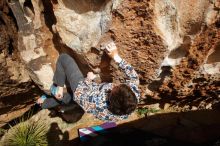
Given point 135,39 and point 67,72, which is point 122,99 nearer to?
point 135,39

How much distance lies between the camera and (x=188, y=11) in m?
3.93

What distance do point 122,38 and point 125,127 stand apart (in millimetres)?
2203

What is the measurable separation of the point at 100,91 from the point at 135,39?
31.3 inches

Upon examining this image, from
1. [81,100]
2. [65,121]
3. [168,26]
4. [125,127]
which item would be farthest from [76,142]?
[168,26]

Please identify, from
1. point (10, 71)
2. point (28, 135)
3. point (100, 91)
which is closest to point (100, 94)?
point (100, 91)

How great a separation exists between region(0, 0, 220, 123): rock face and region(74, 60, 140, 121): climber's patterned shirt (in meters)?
0.37

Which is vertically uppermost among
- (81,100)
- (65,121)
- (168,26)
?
(168,26)

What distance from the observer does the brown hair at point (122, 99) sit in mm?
3504

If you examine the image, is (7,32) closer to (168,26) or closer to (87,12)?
(87,12)

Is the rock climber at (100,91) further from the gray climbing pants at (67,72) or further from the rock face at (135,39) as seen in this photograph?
the rock face at (135,39)

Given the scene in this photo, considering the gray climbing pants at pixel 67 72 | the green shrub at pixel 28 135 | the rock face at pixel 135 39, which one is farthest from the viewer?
the green shrub at pixel 28 135

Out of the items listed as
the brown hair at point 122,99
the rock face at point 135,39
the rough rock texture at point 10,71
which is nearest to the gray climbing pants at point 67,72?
the rock face at point 135,39

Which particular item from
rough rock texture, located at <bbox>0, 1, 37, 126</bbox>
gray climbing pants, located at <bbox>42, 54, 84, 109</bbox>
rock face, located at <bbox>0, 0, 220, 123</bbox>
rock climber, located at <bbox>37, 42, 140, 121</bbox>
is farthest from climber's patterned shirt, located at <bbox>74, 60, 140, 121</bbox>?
rough rock texture, located at <bbox>0, 1, 37, 126</bbox>

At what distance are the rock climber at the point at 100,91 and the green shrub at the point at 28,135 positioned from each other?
37.1 inches
